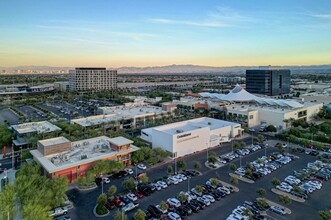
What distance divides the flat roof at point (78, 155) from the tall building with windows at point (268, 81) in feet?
141

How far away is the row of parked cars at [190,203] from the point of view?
1214cm

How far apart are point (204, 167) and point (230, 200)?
186 inches

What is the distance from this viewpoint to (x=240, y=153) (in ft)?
68.0

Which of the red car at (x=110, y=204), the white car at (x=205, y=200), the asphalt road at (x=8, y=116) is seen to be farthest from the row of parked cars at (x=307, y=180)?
the asphalt road at (x=8, y=116)

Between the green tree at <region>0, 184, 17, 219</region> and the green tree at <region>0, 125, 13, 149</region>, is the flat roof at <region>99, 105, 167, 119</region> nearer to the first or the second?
the green tree at <region>0, 125, 13, 149</region>

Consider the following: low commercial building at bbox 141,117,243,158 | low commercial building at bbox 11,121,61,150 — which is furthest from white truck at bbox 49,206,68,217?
low commercial building at bbox 11,121,61,150

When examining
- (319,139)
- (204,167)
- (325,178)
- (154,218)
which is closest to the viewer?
(154,218)

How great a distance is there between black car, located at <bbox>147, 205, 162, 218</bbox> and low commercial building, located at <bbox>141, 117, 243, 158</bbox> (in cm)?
775

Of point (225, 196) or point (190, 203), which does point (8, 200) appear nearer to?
point (190, 203)

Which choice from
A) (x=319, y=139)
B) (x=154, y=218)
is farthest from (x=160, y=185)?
(x=319, y=139)

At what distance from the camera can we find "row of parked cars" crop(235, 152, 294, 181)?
16547 mm

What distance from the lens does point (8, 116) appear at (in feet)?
119

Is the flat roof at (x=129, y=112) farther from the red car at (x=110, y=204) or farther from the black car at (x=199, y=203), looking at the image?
the black car at (x=199, y=203)

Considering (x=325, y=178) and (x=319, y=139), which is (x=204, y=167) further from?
(x=319, y=139)
